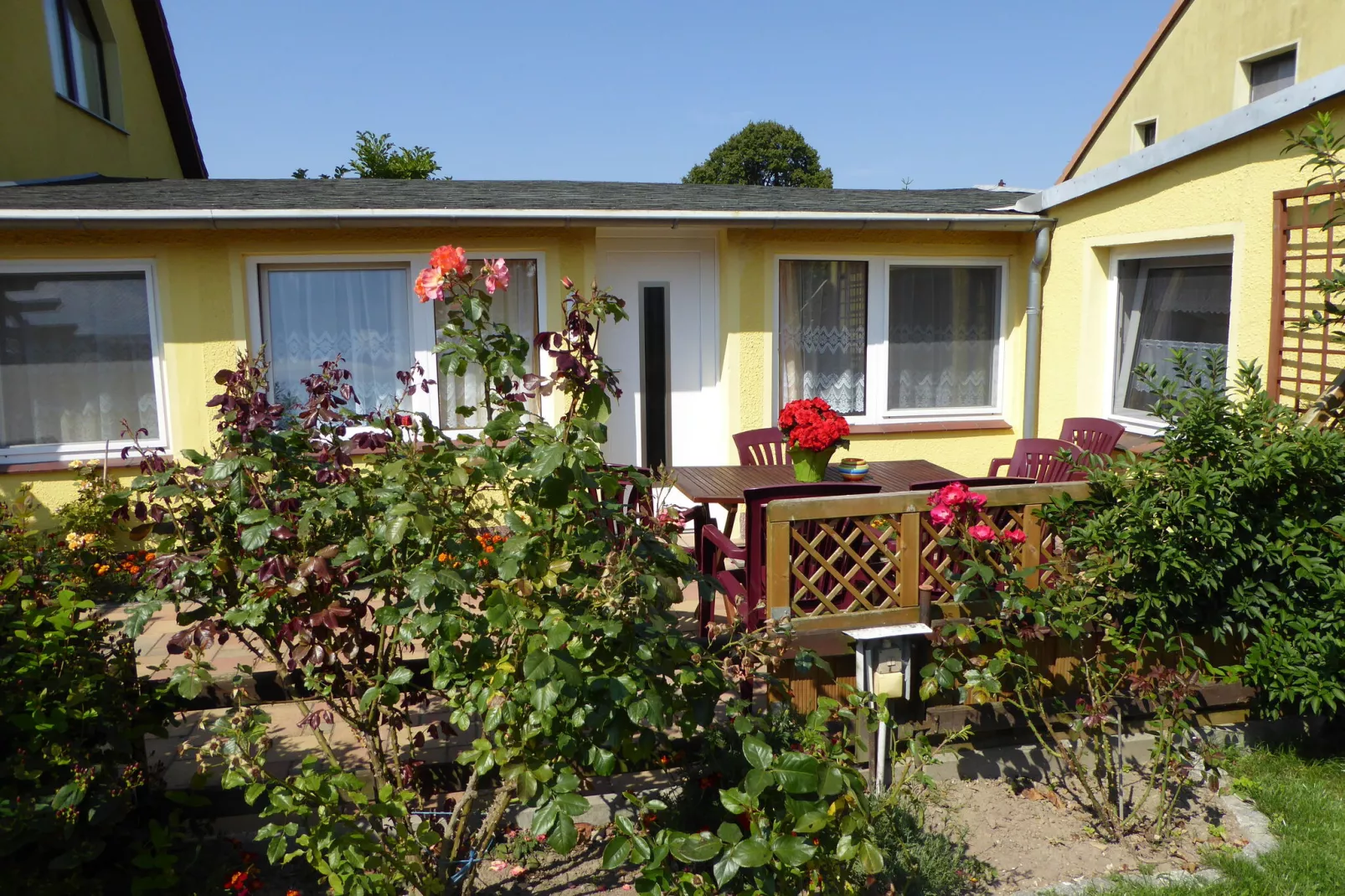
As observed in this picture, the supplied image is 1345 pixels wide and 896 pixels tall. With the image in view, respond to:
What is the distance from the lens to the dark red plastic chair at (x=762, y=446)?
21.6 ft

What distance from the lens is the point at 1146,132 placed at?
18859 mm

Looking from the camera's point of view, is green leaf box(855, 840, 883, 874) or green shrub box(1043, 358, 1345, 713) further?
green shrub box(1043, 358, 1345, 713)

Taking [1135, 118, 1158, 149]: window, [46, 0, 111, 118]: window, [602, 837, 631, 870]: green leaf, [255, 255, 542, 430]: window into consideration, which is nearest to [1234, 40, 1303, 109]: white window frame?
[1135, 118, 1158, 149]: window

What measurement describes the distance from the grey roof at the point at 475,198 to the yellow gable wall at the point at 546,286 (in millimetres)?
244

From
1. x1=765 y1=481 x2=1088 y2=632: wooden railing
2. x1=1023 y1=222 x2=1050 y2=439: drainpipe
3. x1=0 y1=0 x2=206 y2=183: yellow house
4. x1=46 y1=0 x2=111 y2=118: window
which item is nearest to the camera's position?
x1=765 y1=481 x2=1088 y2=632: wooden railing

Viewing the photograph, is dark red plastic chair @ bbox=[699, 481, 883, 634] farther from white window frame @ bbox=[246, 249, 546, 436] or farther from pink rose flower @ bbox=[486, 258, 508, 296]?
white window frame @ bbox=[246, 249, 546, 436]

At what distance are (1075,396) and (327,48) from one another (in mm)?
13141

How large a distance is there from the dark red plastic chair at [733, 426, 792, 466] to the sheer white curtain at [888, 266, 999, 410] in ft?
6.47

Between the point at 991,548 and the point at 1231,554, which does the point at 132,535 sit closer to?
the point at 991,548

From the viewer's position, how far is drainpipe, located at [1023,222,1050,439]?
7.68 m

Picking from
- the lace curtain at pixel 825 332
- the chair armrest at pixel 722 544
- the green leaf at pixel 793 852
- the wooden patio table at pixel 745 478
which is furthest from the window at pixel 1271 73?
the green leaf at pixel 793 852

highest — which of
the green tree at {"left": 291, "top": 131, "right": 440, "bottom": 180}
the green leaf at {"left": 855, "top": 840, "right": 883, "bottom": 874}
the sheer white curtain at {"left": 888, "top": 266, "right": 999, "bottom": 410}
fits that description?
the green tree at {"left": 291, "top": 131, "right": 440, "bottom": 180}

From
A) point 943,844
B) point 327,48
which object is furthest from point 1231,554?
point 327,48

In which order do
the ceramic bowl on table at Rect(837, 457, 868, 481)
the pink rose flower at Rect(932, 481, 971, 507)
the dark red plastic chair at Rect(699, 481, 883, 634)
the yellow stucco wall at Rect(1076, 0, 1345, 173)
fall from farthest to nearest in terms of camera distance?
1. the yellow stucco wall at Rect(1076, 0, 1345, 173)
2. the ceramic bowl on table at Rect(837, 457, 868, 481)
3. the dark red plastic chair at Rect(699, 481, 883, 634)
4. the pink rose flower at Rect(932, 481, 971, 507)
